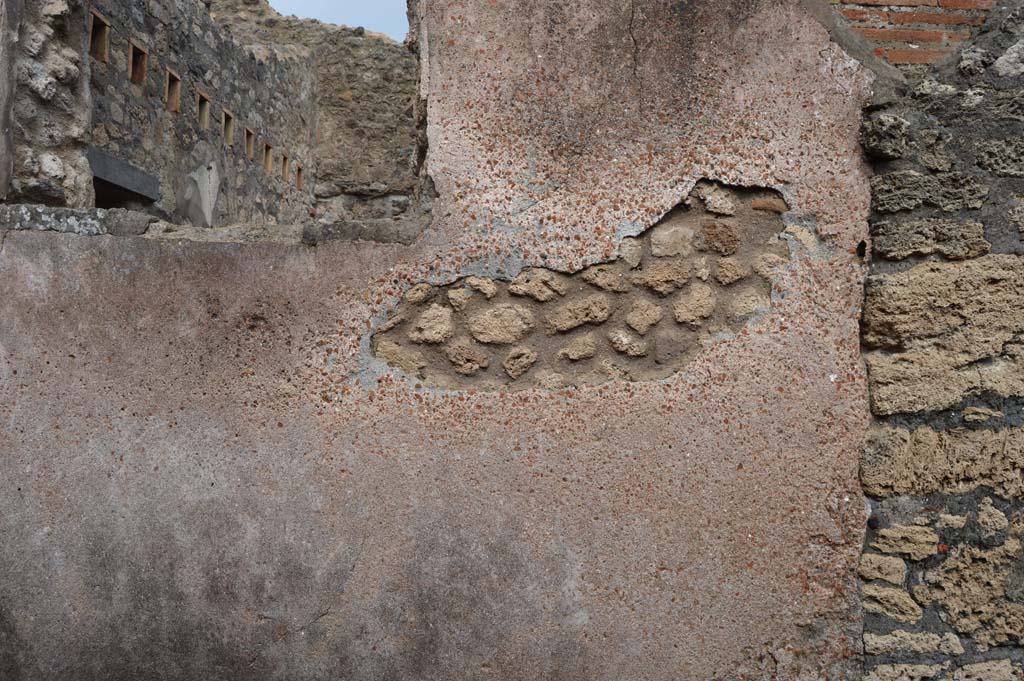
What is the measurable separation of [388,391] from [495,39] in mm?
1012

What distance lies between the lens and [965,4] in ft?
9.86

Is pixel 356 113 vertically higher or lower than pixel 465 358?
higher

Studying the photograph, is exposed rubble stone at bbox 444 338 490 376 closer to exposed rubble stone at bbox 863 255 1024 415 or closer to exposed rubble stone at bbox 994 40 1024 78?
exposed rubble stone at bbox 863 255 1024 415

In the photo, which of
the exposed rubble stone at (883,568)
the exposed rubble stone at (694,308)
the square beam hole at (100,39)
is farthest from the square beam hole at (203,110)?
the exposed rubble stone at (883,568)

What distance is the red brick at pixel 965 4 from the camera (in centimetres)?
298

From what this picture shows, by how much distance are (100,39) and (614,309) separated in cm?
440

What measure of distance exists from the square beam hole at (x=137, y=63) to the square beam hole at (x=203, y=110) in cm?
92

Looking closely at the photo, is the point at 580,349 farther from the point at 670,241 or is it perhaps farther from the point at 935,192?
the point at 935,192

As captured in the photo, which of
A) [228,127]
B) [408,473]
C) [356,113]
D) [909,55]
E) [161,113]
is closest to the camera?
[408,473]

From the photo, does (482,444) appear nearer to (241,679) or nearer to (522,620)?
(522,620)

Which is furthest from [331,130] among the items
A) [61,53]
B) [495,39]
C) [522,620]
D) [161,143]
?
[522,620]

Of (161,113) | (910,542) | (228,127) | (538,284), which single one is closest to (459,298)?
(538,284)

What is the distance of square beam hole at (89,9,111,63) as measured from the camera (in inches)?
203

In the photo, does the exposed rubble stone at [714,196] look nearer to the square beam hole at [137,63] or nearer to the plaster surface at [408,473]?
the plaster surface at [408,473]
